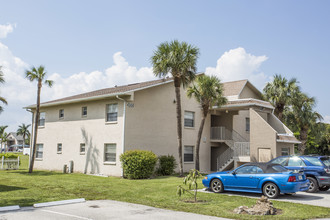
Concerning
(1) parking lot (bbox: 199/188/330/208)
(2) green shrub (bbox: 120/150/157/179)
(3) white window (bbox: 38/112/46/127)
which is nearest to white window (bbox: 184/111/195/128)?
(2) green shrub (bbox: 120/150/157/179)

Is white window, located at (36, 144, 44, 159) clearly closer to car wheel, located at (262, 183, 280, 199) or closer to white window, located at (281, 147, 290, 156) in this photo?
white window, located at (281, 147, 290, 156)

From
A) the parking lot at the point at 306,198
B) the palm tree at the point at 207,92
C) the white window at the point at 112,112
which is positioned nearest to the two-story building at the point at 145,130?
the white window at the point at 112,112

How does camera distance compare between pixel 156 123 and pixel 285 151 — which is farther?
pixel 285 151

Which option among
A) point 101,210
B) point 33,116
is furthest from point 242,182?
point 33,116

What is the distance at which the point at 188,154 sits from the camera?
25.2m

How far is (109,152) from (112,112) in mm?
2733

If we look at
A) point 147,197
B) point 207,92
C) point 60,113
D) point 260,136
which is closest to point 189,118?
point 207,92

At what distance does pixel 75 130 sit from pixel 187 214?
1711 centimetres

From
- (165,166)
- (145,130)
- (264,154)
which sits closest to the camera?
(165,166)

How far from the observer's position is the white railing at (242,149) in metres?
24.2

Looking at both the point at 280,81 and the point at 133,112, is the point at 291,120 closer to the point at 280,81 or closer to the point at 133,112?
the point at 280,81

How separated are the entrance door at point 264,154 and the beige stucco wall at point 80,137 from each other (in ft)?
32.3

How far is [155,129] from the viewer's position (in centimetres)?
2281

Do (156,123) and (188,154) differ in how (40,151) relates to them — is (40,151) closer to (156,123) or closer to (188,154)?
(156,123)
